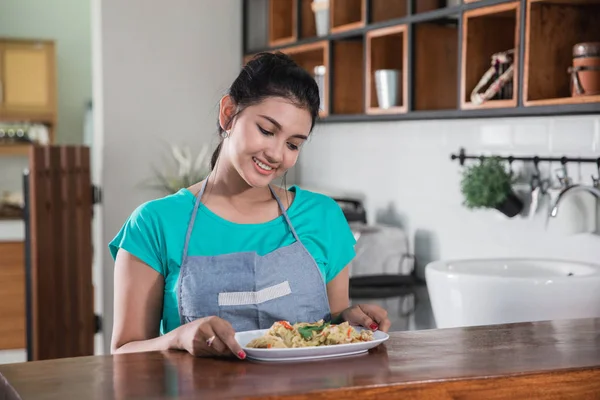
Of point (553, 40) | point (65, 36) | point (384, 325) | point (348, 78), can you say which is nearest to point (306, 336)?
point (384, 325)

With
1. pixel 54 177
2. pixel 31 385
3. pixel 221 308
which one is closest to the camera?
pixel 31 385

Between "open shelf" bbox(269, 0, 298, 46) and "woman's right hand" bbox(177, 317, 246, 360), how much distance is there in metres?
2.67

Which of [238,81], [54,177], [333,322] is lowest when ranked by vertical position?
[333,322]

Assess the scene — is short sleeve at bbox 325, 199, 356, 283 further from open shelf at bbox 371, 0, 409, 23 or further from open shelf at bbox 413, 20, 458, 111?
open shelf at bbox 371, 0, 409, 23

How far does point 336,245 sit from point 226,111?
16.4 inches

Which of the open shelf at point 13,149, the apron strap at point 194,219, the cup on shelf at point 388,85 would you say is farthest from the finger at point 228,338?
the open shelf at point 13,149

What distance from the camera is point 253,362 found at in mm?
1511

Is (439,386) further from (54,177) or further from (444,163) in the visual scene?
(54,177)

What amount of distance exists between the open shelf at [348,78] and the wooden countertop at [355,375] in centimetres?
213

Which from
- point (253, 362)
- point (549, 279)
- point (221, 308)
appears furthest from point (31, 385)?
point (549, 279)

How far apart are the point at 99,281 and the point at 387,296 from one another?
1716 millimetres

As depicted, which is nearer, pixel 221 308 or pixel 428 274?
pixel 221 308

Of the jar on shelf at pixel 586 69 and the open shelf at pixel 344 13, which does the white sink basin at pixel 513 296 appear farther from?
the open shelf at pixel 344 13

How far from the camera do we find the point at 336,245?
2.06m
